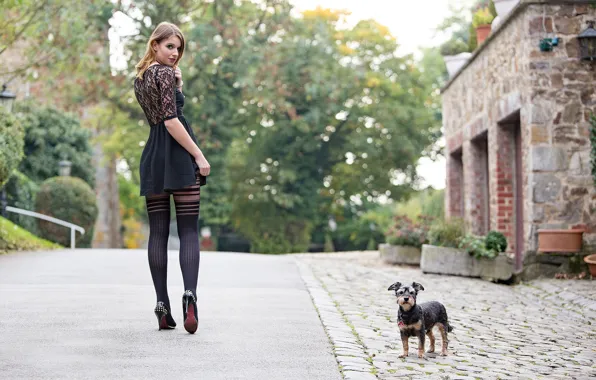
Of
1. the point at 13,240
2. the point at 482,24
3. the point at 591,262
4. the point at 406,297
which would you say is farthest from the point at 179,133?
the point at 482,24

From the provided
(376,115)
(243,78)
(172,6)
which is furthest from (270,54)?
(376,115)

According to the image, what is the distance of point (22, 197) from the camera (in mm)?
21469

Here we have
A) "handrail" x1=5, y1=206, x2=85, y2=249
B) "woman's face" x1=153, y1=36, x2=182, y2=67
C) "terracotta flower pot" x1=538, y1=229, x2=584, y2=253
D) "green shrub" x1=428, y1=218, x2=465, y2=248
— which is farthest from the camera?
"handrail" x1=5, y1=206, x2=85, y2=249

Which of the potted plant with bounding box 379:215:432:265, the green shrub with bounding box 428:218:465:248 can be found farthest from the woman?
the potted plant with bounding box 379:215:432:265

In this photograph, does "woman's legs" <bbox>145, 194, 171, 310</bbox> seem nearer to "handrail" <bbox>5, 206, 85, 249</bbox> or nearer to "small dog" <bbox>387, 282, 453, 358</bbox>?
"small dog" <bbox>387, 282, 453, 358</bbox>

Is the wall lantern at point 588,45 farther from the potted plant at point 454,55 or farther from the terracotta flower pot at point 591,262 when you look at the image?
the potted plant at point 454,55

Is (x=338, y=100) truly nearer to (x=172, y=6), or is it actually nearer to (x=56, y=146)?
(x=172, y=6)

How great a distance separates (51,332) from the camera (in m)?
5.67

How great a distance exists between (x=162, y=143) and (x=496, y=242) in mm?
7789

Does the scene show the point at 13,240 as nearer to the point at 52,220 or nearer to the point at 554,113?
the point at 52,220

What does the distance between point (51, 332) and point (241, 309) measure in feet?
5.70

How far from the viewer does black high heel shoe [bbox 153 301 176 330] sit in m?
5.73

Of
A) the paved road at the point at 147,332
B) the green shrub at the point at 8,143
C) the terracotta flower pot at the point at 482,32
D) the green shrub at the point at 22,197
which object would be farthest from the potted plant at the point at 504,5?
the green shrub at the point at 22,197

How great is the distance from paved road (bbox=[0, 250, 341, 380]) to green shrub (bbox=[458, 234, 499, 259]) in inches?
142
